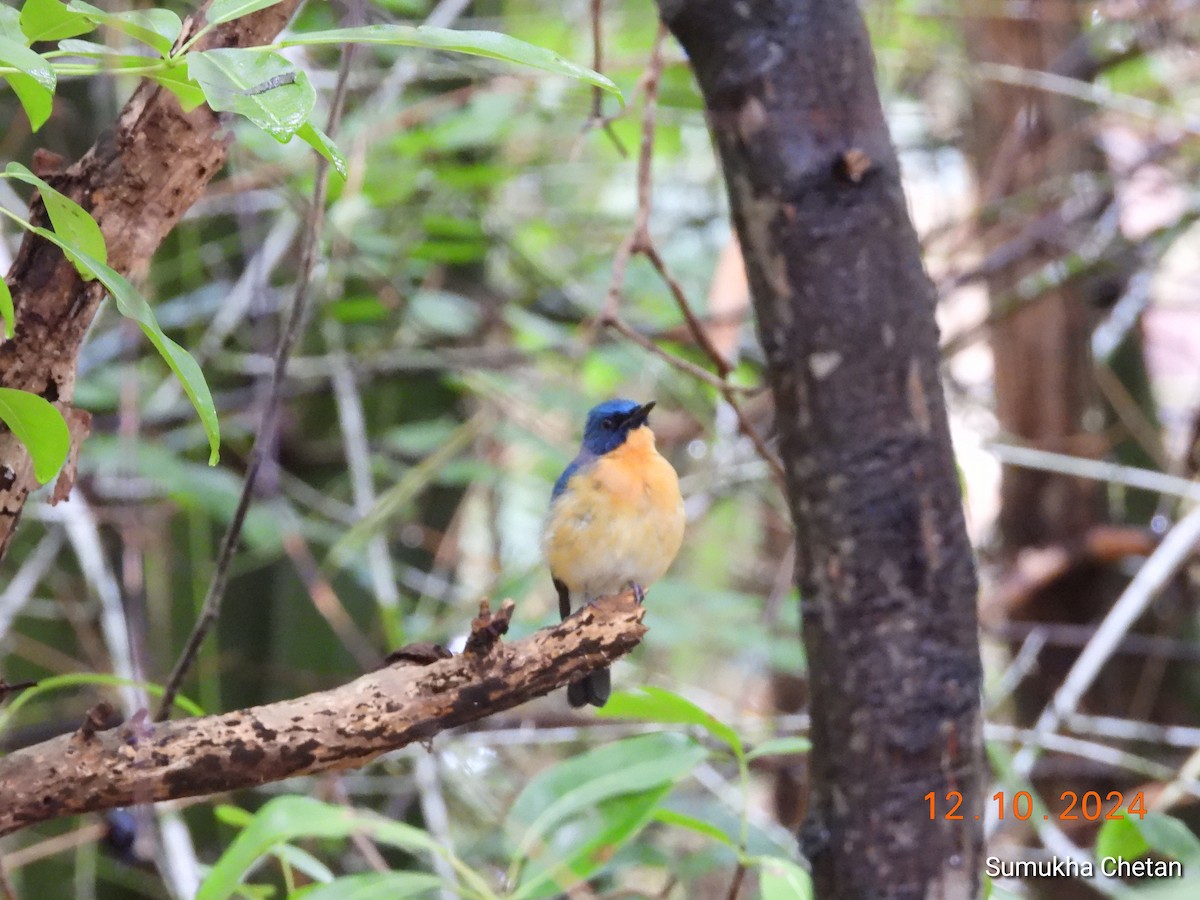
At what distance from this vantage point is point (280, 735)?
1473 mm

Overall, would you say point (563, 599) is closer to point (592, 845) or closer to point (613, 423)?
point (613, 423)

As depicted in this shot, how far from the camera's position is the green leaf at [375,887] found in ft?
6.17

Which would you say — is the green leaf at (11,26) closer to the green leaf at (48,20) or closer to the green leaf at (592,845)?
the green leaf at (48,20)

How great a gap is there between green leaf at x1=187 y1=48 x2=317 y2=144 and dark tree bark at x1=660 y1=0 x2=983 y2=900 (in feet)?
2.66

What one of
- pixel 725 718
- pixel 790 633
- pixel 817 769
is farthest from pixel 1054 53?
pixel 817 769

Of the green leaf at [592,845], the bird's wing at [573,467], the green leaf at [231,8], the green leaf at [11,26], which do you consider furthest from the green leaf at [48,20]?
the bird's wing at [573,467]

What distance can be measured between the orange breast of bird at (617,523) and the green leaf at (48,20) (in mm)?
2284

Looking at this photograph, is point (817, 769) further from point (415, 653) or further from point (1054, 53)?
point (1054, 53)

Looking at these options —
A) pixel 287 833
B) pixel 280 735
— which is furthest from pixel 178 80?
pixel 287 833

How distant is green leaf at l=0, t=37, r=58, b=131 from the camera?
0.90 m

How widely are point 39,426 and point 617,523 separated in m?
2.16

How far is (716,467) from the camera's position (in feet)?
13.3

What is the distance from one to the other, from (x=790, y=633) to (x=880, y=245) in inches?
A: 123

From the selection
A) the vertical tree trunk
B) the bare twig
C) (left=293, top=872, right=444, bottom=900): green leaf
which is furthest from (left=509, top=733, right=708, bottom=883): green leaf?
the vertical tree trunk
